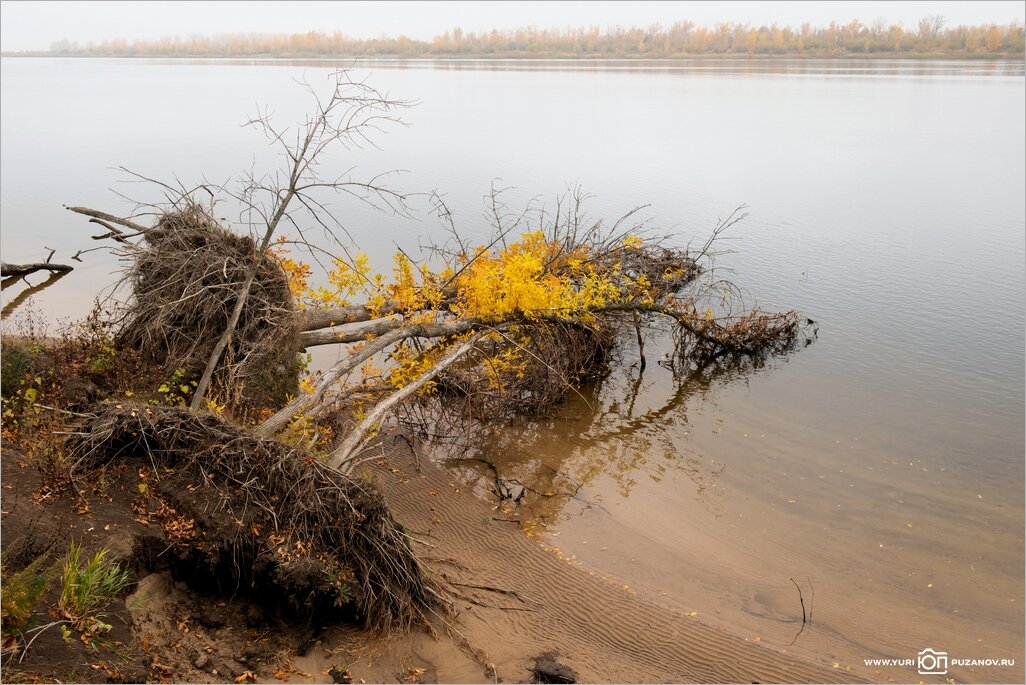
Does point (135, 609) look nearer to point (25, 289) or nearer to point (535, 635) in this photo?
point (535, 635)

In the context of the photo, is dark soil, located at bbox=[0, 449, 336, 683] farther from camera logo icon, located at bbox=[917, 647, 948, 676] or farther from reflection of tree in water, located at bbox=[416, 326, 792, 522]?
camera logo icon, located at bbox=[917, 647, 948, 676]

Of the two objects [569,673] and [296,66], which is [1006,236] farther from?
[296,66]

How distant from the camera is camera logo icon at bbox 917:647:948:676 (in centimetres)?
759

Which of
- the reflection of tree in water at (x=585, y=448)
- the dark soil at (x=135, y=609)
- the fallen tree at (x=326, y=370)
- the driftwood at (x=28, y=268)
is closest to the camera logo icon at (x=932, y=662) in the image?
the reflection of tree in water at (x=585, y=448)

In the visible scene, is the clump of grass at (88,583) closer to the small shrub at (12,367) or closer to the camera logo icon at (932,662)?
the small shrub at (12,367)

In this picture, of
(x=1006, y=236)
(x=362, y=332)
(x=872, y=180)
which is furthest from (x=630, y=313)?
(x=872, y=180)

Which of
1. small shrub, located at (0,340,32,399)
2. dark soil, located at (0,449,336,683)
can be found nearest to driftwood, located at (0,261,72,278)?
small shrub, located at (0,340,32,399)

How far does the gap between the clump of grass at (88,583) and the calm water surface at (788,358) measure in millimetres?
4914

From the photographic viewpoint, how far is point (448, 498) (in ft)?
33.5

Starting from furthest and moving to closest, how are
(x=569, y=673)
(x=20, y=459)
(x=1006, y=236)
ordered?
1. (x=1006, y=236)
2. (x=20, y=459)
3. (x=569, y=673)

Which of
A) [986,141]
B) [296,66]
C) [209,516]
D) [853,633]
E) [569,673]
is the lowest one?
[853,633]

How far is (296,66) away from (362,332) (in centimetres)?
8644

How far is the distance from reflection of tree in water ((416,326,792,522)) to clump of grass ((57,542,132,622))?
4949mm

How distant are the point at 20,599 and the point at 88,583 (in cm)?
51
